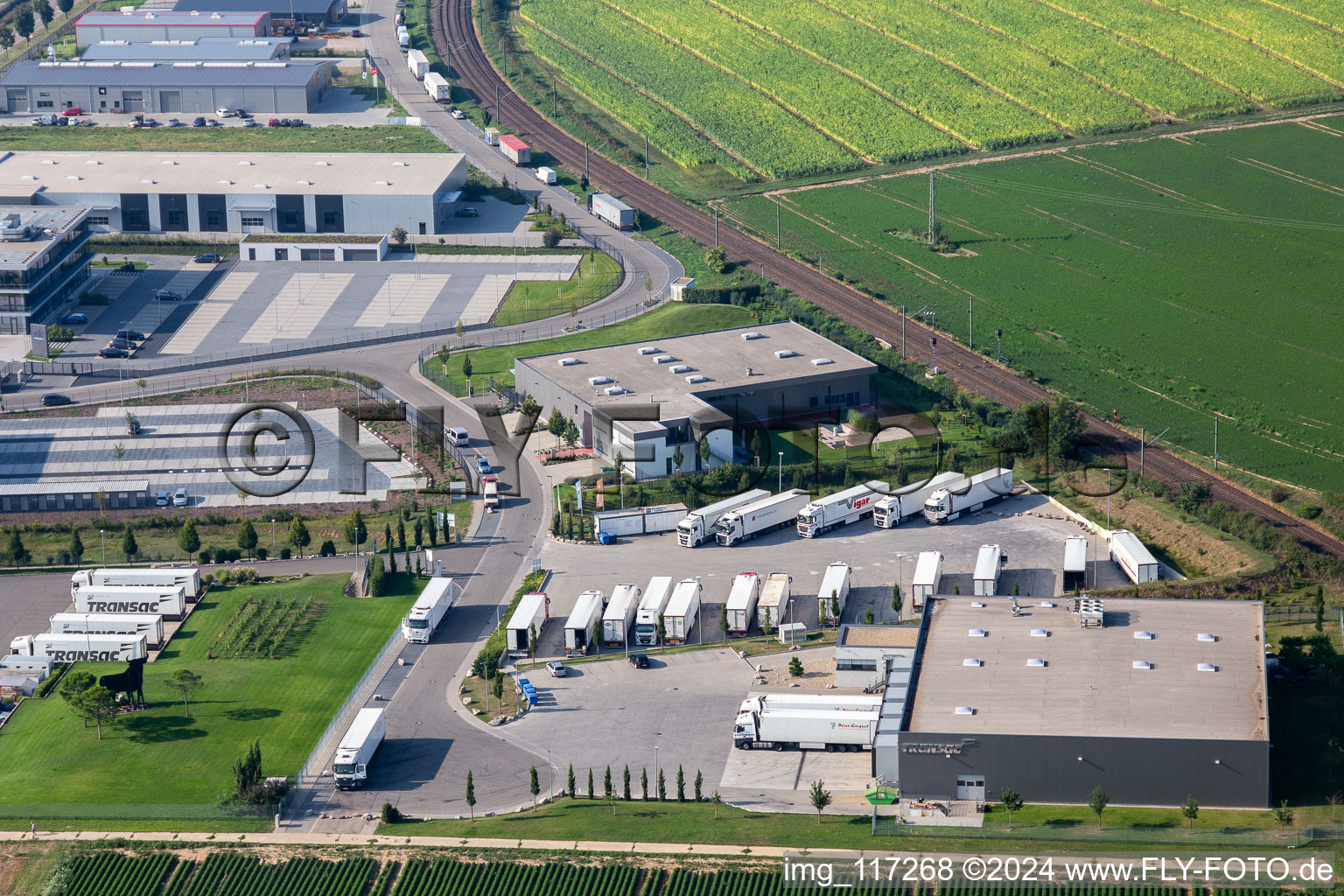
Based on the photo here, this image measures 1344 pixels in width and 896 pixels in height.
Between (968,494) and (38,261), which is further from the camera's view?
(38,261)

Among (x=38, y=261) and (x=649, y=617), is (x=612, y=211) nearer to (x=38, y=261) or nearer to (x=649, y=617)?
(x=38, y=261)

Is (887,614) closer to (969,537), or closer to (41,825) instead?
(969,537)

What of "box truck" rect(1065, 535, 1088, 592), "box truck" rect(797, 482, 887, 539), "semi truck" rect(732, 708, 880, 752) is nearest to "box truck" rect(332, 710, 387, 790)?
"semi truck" rect(732, 708, 880, 752)

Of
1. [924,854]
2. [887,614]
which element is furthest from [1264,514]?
[924,854]

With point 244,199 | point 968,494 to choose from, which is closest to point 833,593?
point 968,494

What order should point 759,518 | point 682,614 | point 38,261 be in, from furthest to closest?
1. point 38,261
2. point 759,518
3. point 682,614

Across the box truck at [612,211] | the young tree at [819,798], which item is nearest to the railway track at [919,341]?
the box truck at [612,211]

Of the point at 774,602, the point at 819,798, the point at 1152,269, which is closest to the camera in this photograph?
the point at 819,798
